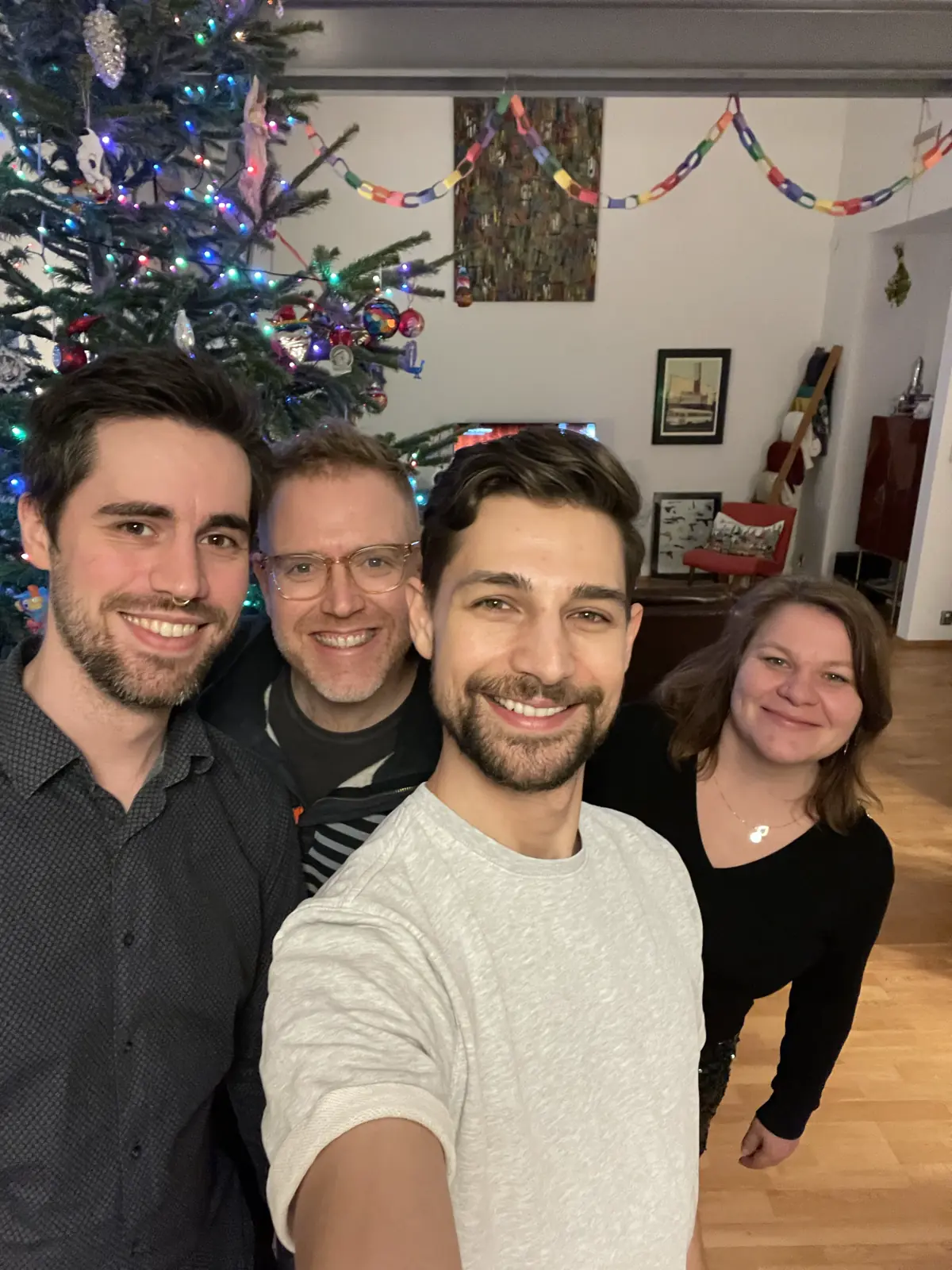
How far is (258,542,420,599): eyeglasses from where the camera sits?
131cm

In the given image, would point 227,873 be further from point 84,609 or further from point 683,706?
point 683,706

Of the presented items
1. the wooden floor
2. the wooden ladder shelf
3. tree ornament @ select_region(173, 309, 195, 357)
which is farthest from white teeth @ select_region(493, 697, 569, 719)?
the wooden ladder shelf

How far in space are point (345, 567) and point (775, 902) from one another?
3.04 feet

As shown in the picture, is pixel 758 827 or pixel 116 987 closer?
pixel 116 987

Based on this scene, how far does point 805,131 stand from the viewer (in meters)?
5.86

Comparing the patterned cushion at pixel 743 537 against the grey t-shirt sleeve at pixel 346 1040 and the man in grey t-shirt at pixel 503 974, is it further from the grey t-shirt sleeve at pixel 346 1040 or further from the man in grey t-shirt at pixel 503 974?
the grey t-shirt sleeve at pixel 346 1040

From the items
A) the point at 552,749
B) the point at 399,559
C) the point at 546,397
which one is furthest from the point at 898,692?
the point at 552,749

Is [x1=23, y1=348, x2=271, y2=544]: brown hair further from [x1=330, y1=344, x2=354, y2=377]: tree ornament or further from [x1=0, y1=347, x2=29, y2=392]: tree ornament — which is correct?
[x1=330, y1=344, x2=354, y2=377]: tree ornament

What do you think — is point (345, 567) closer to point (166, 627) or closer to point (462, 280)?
point (166, 627)

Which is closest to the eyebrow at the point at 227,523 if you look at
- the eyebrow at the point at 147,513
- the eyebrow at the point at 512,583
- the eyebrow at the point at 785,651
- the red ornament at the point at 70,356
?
the eyebrow at the point at 147,513

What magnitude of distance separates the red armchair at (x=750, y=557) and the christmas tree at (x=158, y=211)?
14.3 ft

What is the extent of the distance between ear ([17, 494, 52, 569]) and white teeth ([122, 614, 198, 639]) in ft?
0.58

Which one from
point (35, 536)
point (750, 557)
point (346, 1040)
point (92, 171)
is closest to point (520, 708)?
point (346, 1040)

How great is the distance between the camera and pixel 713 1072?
148 centimetres
